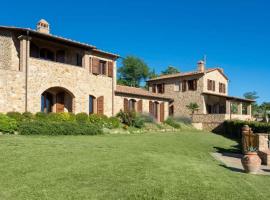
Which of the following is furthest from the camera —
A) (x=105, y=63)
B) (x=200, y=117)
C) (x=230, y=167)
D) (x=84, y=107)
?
(x=200, y=117)

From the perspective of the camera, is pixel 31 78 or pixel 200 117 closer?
pixel 31 78

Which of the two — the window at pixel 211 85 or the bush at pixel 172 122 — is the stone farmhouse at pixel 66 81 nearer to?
the window at pixel 211 85

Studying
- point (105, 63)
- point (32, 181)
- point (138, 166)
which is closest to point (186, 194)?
point (138, 166)

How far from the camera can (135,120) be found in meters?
23.8

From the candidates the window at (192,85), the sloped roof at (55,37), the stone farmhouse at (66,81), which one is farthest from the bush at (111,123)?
the window at (192,85)

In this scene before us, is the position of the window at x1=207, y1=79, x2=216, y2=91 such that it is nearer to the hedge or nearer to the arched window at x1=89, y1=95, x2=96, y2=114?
the hedge

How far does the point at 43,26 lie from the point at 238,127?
1911 centimetres

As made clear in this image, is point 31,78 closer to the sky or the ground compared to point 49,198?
closer to the sky

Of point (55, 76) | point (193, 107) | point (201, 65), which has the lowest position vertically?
point (193, 107)

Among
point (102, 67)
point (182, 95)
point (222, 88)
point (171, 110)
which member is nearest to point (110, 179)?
point (102, 67)

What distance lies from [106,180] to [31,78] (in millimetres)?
14248

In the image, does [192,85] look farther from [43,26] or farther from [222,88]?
[43,26]

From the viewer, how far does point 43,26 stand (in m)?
23.7

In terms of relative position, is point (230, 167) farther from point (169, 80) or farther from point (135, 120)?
point (169, 80)
